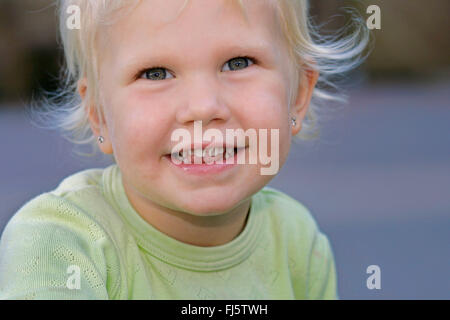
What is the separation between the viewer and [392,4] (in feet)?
22.6

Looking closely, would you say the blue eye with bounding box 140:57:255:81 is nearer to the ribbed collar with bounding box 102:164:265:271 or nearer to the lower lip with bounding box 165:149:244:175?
the lower lip with bounding box 165:149:244:175

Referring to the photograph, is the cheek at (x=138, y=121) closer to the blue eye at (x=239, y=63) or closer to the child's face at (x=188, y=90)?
the child's face at (x=188, y=90)

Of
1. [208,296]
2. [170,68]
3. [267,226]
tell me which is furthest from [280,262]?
[170,68]

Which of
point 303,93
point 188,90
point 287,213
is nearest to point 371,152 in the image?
point 287,213

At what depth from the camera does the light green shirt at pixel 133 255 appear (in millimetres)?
1309

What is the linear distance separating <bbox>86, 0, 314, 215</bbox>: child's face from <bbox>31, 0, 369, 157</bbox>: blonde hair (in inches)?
1.9

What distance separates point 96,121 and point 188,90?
0.40 metres

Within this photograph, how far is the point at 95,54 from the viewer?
158 centimetres

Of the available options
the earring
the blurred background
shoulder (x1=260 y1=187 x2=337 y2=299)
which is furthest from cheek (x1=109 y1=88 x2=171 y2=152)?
the blurred background

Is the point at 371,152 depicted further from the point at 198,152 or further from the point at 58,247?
the point at 58,247

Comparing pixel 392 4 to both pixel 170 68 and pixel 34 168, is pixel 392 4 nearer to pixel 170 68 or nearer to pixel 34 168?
pixel 34 168

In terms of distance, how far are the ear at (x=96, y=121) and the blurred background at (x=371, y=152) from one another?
53 cm

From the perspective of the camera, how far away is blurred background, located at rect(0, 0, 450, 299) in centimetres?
305
